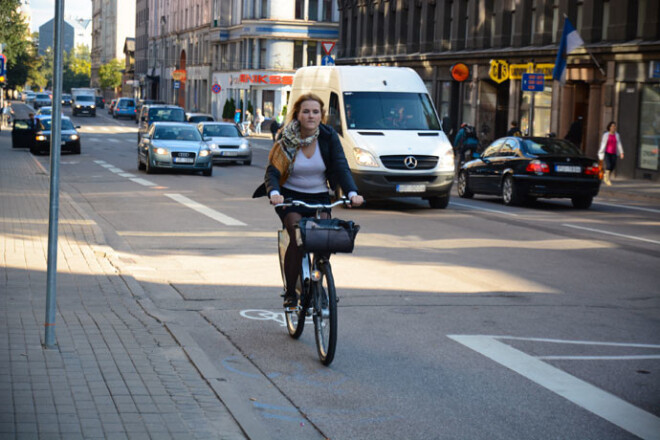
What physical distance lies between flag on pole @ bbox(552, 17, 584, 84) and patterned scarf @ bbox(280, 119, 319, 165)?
87.2 feet

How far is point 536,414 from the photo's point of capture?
19.5ft

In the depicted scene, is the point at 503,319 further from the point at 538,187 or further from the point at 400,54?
the point at 400,54

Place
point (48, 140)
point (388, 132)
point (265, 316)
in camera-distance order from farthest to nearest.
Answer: point (48, 140) → point (388, 132) → point (265, 316)

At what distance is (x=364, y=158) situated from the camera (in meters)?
19.0

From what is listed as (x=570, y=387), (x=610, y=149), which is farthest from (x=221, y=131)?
(x=570, y=387)

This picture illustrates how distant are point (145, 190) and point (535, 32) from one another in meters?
21.4

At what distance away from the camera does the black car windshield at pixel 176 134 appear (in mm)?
29938

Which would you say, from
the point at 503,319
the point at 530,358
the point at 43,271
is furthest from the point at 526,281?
the point at 43,271

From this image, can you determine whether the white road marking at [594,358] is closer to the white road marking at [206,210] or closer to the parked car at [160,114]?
the white road marking at [206,210]

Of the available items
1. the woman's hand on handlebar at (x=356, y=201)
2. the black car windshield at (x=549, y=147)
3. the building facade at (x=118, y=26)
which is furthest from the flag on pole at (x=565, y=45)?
the building facade at (x=118, y=26)

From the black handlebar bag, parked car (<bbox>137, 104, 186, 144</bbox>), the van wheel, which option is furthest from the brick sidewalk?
parked car (<bbox>137, 104, 186, 144</bbox>)

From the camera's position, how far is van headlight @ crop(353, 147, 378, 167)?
18938mm

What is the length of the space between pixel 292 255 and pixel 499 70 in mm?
34193

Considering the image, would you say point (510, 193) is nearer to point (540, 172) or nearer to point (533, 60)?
point (540, 172)
